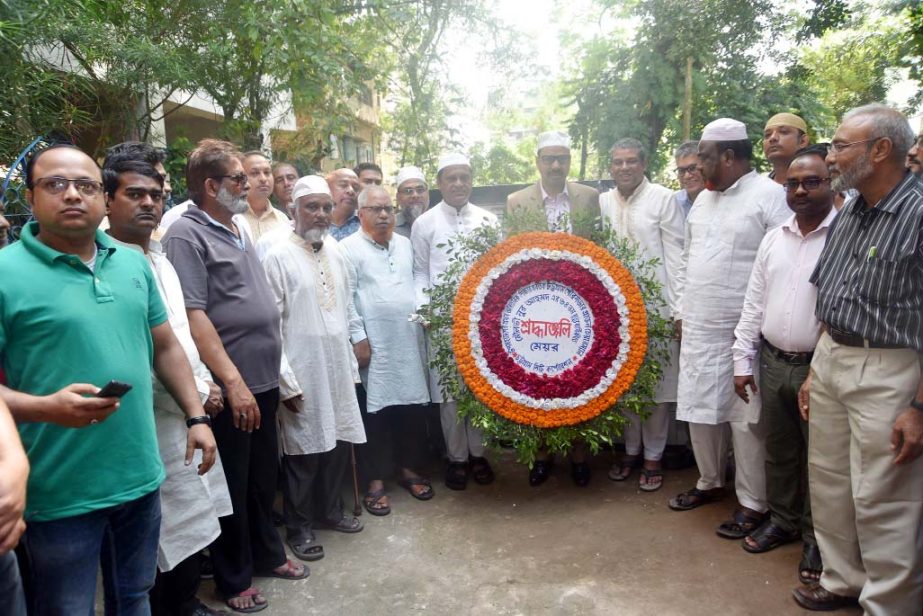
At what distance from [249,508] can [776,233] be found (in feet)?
10.2

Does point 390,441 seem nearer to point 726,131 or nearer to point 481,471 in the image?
point 481,471

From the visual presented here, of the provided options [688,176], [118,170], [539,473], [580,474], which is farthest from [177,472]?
[688,176]

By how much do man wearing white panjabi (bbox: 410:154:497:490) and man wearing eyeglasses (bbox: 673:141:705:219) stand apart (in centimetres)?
160

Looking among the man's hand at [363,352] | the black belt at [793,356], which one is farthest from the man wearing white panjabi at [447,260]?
the black belt at [793,356]

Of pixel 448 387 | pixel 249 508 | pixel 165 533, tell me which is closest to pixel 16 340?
pixel 165 533

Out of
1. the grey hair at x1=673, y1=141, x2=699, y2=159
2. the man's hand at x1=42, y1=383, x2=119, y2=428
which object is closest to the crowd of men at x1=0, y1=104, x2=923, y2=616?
the man's hand at x1=42, y1=383, x2=119, y2=428

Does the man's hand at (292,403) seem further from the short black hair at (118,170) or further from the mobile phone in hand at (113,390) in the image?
the mobile phone in hand at (113,390)

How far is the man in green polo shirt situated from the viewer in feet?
6.37

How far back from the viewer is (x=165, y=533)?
9.09ft

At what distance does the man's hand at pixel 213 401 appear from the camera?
2.89 metres

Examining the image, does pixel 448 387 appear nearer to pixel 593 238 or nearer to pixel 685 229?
pixel 593 238

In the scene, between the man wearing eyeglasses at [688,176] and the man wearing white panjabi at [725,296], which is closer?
the man wearing white panjabi at [725,296]

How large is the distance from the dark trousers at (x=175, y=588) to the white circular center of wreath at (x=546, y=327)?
2.10 m

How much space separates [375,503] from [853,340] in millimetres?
A: 2917
